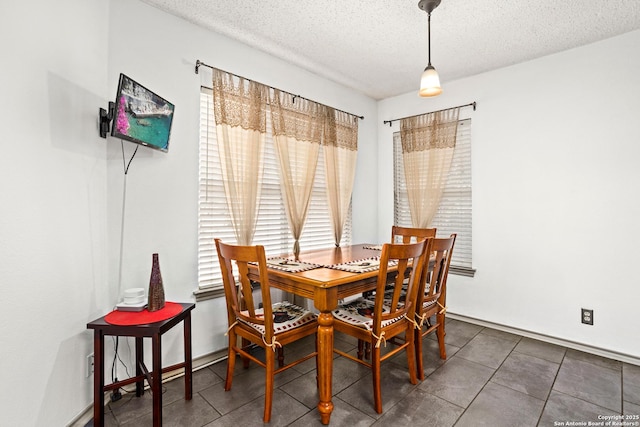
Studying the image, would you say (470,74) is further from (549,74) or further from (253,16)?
(253,16)

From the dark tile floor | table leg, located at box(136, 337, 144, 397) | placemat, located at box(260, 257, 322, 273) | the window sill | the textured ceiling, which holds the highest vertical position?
the textured ceiling

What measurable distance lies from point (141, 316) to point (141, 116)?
1.15 metres

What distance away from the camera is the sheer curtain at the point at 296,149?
114 inches

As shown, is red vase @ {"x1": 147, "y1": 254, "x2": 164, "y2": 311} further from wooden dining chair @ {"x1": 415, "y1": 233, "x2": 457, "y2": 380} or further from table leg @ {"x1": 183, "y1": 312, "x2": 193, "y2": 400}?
wooden dining chair @ {"x1": 415, "y1": 233, "x2": 457, "y2": 380}

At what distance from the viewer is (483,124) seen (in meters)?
3.28

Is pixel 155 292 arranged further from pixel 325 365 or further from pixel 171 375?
pixel 325 365

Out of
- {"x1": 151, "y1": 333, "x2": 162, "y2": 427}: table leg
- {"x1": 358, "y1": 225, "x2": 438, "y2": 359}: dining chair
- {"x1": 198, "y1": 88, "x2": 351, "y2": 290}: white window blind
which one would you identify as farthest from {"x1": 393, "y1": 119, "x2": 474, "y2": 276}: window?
{"x1": 151, "y1": 333, "x2": 162, "y2": 427}: table leg

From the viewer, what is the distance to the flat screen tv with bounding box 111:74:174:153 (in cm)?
172

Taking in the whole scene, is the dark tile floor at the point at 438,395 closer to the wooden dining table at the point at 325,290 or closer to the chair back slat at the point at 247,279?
the wooden dining table at the point at 325,290

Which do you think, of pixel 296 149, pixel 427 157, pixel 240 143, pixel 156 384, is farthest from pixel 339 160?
pixel 156 384

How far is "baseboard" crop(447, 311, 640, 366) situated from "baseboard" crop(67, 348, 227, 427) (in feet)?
8.15

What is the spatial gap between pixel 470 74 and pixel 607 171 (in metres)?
1.55

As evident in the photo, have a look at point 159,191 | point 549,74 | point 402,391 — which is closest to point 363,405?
point 402,391

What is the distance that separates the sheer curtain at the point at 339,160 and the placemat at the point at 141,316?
1.97 meters
